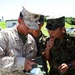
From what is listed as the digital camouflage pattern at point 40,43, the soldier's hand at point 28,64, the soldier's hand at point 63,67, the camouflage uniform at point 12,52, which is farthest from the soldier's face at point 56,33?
the soldier's hand at point 28,64

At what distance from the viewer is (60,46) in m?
4.21

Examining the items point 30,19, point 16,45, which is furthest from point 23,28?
point 16,45

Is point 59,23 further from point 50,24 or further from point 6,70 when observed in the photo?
point 6,70

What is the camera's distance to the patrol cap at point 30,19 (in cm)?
348

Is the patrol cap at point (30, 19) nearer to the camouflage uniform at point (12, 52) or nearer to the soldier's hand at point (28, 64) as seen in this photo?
the camouflage uniform at point (12, 52)

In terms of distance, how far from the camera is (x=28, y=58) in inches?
146

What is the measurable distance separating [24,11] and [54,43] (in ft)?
2.93

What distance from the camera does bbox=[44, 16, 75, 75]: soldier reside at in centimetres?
411

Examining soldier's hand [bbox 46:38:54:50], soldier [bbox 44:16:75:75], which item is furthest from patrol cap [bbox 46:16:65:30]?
soldier's hand [bbox 46:38:54:50]

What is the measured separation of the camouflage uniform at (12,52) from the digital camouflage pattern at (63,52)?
0.65m

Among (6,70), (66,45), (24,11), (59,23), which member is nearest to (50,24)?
(59,23)

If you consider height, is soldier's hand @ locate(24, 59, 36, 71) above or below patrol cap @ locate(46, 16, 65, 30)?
below

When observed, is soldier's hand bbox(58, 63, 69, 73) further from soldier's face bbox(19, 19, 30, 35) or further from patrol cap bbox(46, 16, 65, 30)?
soldier's face bbox(19, 19, 30, 35)

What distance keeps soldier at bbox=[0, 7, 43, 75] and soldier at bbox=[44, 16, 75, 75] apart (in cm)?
58
